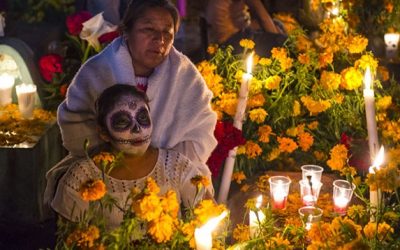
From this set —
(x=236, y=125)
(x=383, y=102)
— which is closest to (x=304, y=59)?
(x=383, y=102)

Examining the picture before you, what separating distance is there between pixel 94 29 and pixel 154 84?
172cm

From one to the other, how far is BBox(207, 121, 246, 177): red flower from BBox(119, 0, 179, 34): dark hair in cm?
66

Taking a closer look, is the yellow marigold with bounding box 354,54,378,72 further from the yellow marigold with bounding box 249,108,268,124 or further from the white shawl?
the white shawl

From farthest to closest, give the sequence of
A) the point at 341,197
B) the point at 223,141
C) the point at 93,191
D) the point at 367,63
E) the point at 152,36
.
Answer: the point at 367,63
the point at 223,141
the point at 341,197
the point at 152,36
the point at 93,191

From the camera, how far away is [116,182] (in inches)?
108

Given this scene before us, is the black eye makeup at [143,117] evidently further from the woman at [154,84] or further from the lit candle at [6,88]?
the lit candle at [6,88]

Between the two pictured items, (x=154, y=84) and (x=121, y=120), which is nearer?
(x=121, y=120)

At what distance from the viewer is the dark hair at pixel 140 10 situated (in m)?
2.99

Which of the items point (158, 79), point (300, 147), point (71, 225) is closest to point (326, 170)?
point (300, 147)

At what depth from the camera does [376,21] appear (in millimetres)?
5758

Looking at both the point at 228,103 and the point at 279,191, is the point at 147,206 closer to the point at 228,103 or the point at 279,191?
the point at 279,191

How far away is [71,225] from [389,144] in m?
2.22

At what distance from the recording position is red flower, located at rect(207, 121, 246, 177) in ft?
11.3

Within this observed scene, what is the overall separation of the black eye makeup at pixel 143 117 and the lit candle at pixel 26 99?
2.02 m
